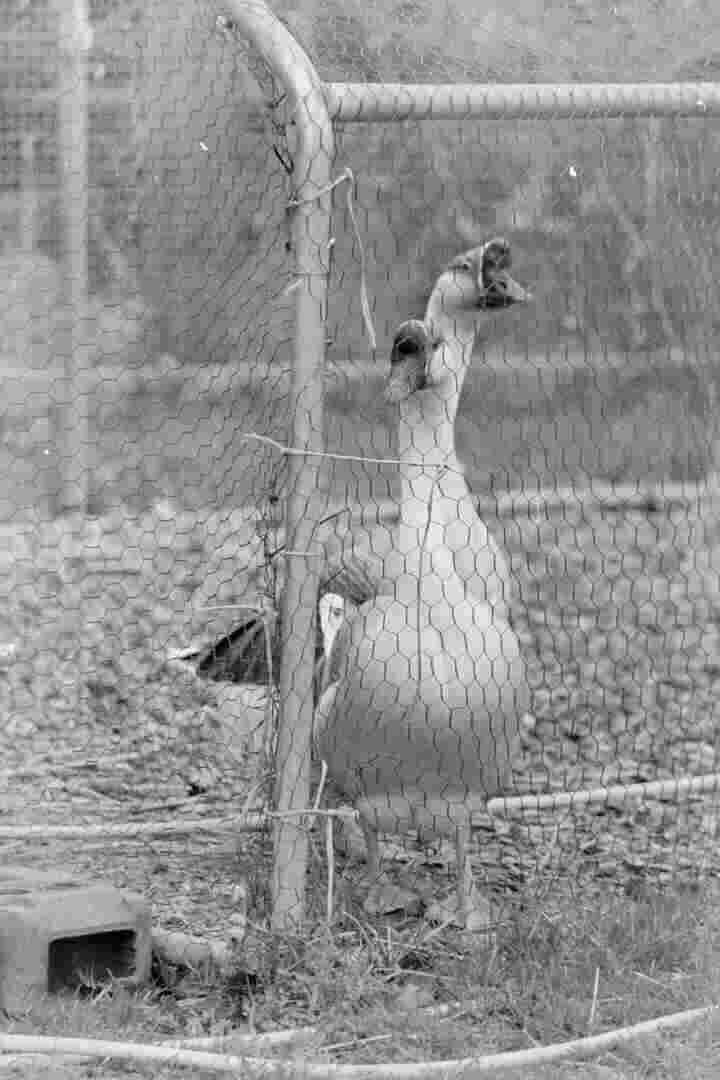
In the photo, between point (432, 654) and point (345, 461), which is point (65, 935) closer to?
point (432, 654)

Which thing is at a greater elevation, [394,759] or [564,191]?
[564,191]

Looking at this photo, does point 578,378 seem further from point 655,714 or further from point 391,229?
point 655,714

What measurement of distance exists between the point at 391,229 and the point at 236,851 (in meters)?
3.00

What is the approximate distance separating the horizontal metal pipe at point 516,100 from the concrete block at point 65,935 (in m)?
1.75

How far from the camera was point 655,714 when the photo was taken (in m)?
6.07

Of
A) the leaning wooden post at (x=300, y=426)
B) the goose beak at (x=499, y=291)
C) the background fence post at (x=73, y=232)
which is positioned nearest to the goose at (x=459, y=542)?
the goose beak at (x=499, y=291)

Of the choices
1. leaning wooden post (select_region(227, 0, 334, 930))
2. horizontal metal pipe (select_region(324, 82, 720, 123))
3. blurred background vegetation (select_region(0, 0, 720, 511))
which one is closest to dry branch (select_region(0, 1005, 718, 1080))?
leaning wooden post (select_region(227, 0, 334, 930))

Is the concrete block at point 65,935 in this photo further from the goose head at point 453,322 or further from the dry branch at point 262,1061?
the goose head at point 453,322

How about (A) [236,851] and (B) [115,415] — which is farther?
(B) [115,415]

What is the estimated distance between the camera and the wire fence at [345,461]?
12.5 ft

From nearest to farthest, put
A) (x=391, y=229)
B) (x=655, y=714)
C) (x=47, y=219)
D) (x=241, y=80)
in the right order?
(x=241, y=80)
(x=655, y=714)
(x=391, y=229)
(x=47, y=219)

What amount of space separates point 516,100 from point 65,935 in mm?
2050

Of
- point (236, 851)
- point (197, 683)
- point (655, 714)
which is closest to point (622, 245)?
point (655, 714)

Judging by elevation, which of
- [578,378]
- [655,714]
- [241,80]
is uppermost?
[578,378]
